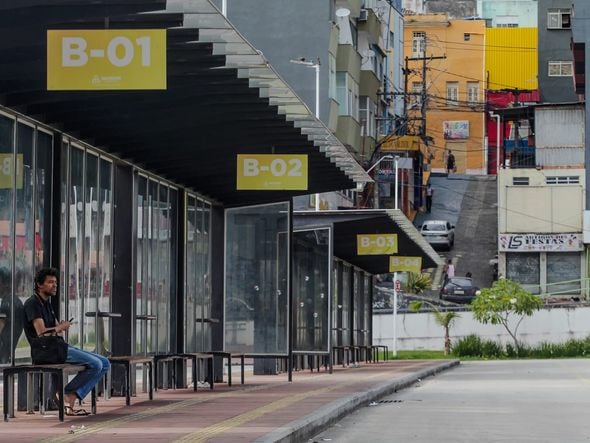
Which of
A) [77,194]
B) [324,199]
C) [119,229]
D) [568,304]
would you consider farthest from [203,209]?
[568,304]

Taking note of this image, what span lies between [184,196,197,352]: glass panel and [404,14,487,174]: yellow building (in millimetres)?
89557

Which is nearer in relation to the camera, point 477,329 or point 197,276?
point 197,276

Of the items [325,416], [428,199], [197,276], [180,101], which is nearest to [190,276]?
[197,276]

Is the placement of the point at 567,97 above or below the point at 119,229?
above

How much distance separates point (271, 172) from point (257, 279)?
16.0 ft

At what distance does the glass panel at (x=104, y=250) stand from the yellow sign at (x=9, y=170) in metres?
3.61

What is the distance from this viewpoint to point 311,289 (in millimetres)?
35594

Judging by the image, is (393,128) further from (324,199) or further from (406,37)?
(406,37)

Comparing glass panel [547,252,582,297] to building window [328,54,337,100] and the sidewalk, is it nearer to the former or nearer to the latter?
building window [328,54,337,100]

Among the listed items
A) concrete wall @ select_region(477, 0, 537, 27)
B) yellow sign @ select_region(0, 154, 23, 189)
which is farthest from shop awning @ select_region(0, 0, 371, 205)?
concrete wall @ select_region(477, 0, 537, 27)

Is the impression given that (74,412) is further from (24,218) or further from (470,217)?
(470,217)

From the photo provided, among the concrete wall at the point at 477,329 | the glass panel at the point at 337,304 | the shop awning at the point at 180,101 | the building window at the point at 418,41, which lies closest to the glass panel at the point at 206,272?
the shop awning at the point at 180,101

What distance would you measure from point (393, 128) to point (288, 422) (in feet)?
223

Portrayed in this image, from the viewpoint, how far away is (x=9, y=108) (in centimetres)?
1794
